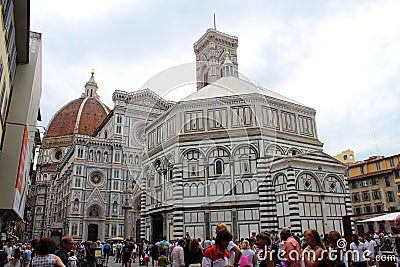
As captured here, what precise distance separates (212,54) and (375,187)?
31.6 metres

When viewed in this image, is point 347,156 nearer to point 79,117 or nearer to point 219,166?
point 219,166

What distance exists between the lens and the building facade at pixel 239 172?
78.1 feet

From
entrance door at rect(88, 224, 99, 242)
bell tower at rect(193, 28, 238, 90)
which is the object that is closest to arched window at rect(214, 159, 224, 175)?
entrance door at rect(88, 224, 99, 242)

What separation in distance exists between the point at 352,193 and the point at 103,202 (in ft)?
111

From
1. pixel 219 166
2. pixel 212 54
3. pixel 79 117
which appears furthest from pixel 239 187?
pixel 79 117

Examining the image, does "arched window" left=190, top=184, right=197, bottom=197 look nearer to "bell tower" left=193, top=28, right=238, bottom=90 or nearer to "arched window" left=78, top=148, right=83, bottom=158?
"arched window" left=78, top=148, right=83, bottom=158

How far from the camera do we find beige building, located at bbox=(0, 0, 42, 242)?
1360 centimetres

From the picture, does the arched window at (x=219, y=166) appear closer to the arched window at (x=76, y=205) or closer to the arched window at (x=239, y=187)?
the arched window at (x=239, y=187)

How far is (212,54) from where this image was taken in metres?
55.7

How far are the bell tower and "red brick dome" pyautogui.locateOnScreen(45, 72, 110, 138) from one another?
37.4 m

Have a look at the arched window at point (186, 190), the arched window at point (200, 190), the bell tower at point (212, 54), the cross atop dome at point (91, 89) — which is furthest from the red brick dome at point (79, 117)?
the arched window at point (200, 190)

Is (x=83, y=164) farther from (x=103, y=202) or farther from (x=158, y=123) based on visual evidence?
(x=158, y=123)

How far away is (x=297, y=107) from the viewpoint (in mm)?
29609

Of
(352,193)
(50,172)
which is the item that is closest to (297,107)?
(352,193)
